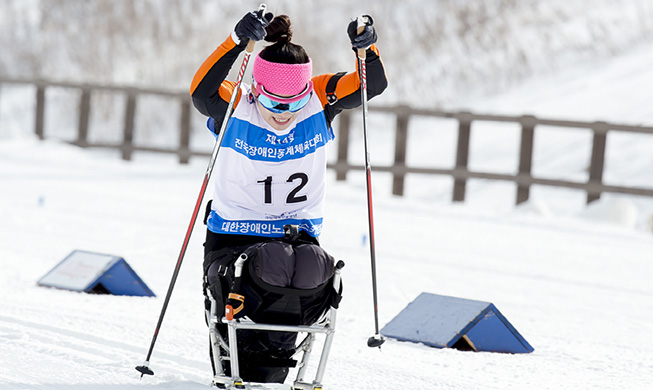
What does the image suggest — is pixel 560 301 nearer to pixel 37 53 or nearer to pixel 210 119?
pixel 210 119

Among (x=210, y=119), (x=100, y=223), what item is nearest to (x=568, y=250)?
(x=100, y=223)

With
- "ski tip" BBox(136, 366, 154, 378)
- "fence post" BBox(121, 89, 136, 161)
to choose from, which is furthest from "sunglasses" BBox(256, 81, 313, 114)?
"fence post" BBox(121, 89, 136, 161)

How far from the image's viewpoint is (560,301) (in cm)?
567

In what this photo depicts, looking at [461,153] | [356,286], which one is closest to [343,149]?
[461,153]

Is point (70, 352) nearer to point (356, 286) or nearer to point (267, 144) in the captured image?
point (267, 144)

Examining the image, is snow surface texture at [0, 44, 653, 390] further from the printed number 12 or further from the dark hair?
the dark hair

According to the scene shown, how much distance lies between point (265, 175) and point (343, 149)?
9.30 metres

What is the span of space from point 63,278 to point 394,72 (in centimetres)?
1722

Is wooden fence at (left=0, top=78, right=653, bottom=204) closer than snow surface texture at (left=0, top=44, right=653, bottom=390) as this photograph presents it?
No

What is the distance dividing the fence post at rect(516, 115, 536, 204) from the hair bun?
8.20 metres

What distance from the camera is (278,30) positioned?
10.1 ft

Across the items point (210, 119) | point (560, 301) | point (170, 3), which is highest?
point (170, 3)

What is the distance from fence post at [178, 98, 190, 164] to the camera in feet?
43.4

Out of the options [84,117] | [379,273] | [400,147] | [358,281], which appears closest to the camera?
[358,281]
